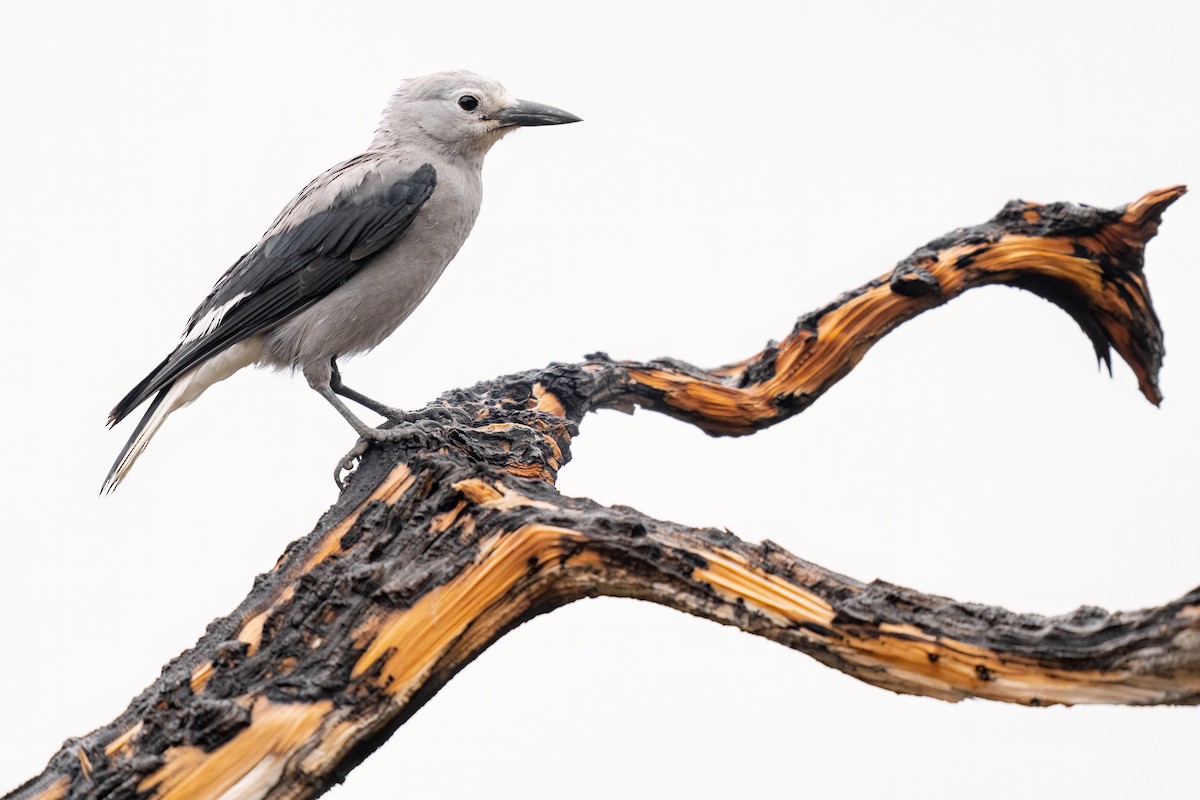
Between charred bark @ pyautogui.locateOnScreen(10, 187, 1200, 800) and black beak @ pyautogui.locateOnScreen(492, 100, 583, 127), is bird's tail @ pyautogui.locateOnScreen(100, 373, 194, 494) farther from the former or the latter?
black beak @ pyautogui.locateOnScreen(492, 100, 583, 127)

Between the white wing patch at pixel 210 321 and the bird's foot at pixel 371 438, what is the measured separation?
2.17 feet

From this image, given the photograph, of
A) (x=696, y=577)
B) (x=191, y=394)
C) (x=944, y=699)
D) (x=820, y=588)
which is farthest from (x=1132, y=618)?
(x=191, y=394)

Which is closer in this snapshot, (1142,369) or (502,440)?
(502,440)

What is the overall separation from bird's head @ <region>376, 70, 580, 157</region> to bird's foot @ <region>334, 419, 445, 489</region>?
1.07m

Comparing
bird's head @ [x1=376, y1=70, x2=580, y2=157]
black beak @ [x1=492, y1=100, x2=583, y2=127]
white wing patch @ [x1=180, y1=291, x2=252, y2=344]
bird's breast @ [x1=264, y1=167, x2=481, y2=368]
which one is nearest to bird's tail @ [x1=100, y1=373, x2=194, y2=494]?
white wing patch @ [x1=180, y1=291, x2=252, y2=344]

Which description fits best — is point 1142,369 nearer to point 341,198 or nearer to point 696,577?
point 696,577

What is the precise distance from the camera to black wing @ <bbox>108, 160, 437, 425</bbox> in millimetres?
3922

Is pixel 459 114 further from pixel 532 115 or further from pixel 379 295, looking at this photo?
pixel 379 295

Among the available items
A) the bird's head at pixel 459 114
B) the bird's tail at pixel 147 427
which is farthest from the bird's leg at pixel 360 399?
the bird's head at pixel 459 114

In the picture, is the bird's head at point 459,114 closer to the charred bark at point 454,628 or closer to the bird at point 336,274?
the bird at point 336,274

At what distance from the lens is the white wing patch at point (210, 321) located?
13.0 ft

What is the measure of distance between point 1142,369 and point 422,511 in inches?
109

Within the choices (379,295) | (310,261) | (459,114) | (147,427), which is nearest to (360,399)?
(379,295)

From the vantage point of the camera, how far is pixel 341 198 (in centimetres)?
397
